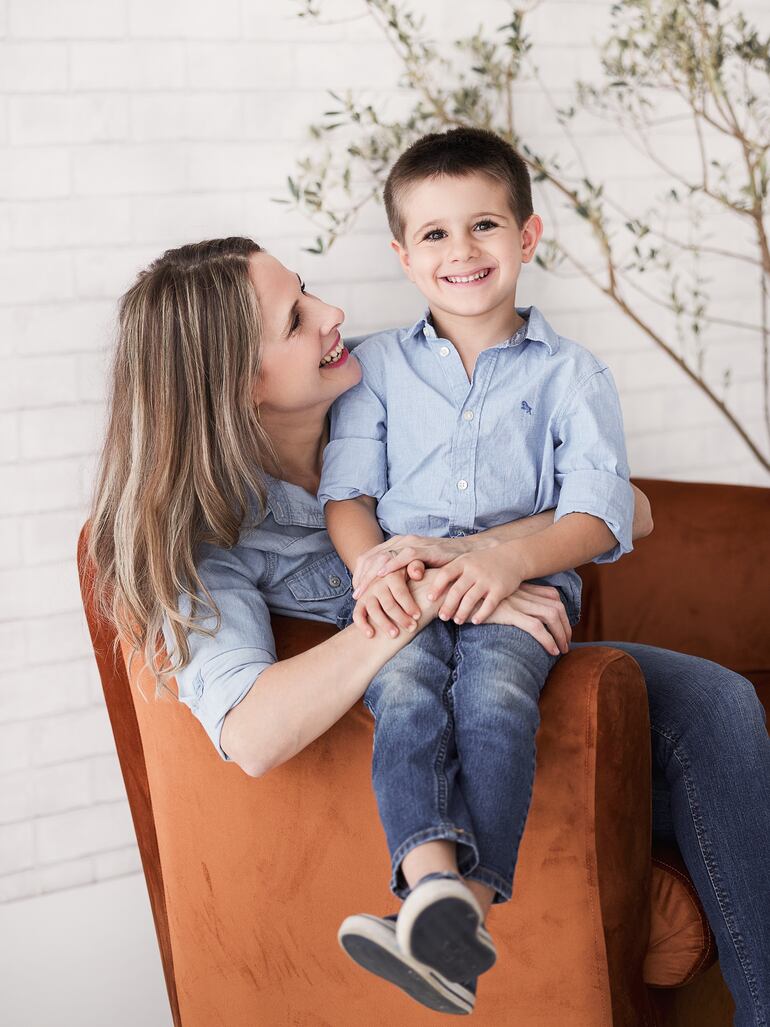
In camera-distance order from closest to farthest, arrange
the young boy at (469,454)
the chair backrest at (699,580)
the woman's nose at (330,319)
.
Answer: the young boy at (469,454) < the woman's nose at (330,319) < the chair backrest at (699,580)

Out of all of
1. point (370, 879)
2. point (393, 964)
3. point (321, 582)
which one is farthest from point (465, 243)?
point (393, 964)

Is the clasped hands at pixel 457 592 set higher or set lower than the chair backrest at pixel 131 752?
higher

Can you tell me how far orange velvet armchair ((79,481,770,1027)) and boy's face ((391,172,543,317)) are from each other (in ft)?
1.97

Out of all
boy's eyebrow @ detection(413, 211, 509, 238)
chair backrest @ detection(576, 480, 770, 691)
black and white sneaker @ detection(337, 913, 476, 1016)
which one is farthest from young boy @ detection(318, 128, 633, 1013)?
chair backrest @ detection(576, 480, 770, 691)

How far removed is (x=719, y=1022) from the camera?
191 cm

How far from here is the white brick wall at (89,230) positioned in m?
2.15

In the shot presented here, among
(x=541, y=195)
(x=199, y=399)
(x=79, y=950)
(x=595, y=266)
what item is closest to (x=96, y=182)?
(x=199, y=399)

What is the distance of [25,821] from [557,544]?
137 centimetres

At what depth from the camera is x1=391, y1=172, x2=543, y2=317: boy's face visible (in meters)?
1.77

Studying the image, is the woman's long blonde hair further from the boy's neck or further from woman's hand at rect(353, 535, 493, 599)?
the boy's neck

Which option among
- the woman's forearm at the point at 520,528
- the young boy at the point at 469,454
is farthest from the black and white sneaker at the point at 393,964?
the woman's forearm at the point at 520,528

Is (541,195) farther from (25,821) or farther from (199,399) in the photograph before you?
(25,821)

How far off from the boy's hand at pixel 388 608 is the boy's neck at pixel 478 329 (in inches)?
18.4

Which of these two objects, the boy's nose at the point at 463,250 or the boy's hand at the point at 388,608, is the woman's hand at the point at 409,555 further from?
the boy's nose at the point at 463,250
